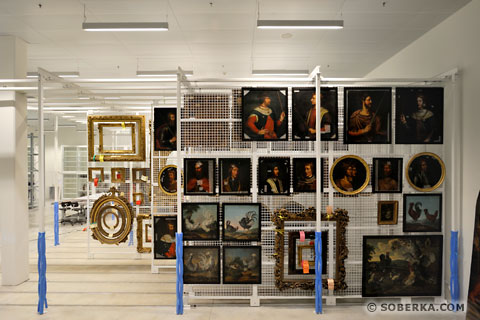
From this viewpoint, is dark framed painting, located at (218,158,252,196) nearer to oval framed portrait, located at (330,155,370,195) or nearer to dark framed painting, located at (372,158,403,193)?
oval framed portrait, located at (330,155,370,195)

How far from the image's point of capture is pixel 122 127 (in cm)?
633

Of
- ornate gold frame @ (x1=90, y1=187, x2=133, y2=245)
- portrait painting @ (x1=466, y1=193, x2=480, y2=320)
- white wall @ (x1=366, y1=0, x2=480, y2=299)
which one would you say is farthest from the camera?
ornate gold frame @ (x1=90, y1=187, x2=133, y2=245)

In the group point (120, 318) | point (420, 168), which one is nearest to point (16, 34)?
point (120, 318)

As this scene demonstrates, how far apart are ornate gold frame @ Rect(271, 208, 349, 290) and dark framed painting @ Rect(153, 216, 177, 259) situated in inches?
83.9

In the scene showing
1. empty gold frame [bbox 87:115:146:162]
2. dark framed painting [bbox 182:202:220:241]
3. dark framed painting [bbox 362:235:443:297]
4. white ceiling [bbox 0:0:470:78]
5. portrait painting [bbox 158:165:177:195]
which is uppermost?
white ceiling [bbox 0:0:470:78]

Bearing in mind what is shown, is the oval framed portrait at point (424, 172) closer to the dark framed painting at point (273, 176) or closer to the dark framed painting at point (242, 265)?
the dark framed painting at point (273, 176)

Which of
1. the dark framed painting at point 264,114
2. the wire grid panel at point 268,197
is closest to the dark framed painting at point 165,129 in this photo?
the wire grid panel at point 268,197

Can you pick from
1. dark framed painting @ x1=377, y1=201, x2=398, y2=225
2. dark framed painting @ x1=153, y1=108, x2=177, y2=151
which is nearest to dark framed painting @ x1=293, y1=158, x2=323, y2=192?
dark framed painting @ x1=377, y1=201, x2=398, y2=225

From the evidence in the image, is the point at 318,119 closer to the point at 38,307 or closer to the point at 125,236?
the point at 125,236

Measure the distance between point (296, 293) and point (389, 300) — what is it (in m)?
1.42

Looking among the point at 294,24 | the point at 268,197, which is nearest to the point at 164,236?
the point at 268,197

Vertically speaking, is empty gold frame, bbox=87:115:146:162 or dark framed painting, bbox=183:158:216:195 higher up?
empty gold frame, bbox=87:115:146:162

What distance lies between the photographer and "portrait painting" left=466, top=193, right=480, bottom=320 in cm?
433

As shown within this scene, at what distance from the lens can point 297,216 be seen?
5.06 m
